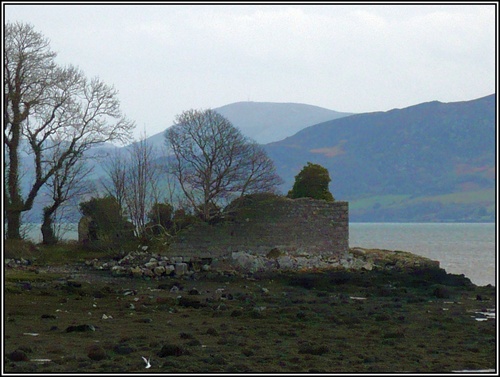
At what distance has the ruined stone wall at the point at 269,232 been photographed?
40.7 meters

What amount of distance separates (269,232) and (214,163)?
15.8 feet

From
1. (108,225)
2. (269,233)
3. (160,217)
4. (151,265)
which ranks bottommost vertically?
(151,265)

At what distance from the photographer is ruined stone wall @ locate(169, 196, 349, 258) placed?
4072 centimetres

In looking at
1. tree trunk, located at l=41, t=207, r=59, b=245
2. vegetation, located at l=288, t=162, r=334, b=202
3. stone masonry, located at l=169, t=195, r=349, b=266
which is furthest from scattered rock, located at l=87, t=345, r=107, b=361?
tree trunk, located at l=41, t=207, r=59, b=245

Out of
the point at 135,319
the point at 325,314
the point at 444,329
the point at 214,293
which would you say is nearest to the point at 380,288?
the point at 214,293

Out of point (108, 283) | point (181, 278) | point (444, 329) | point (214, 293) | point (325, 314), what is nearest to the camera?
point (444, 329)

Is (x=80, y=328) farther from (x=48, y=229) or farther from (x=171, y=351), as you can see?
(x=48, y=229)

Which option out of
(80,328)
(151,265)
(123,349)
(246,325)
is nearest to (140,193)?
(151,265)

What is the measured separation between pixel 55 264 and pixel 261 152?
11.6 meters

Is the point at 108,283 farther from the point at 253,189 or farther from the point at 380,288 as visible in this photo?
the point at 253,189

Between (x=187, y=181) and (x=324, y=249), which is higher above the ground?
(x=187, y=181)

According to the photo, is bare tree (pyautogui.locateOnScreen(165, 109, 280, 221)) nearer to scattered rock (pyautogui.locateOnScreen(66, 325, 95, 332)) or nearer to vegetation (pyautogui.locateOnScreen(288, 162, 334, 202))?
vegetation (pyautogui.locateOnScreen(288, 162, 334, 202))

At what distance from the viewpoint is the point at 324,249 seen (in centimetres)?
4125

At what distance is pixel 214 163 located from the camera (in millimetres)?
43031
